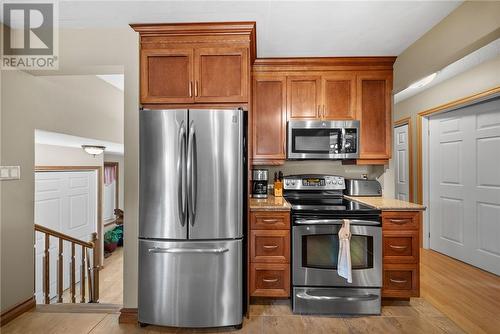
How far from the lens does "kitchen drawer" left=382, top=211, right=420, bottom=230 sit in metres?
2.29

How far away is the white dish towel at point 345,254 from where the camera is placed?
7.00 feet

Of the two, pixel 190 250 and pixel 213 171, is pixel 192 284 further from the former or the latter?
pixel 213 171

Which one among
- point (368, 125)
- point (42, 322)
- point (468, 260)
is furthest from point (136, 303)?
point (468, 260)

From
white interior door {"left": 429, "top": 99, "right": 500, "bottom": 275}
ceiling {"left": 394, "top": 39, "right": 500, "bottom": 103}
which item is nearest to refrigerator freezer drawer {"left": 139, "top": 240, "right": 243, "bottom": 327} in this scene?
ceiling {"left": 394, "top": 39, "right": 500, "bottom": 103}

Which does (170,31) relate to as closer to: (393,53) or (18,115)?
(18,115)

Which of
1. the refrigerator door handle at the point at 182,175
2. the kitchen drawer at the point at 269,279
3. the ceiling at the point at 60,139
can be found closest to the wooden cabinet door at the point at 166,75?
the refrigerator door handle at the point at 182,175

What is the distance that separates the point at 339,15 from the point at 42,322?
133 inches

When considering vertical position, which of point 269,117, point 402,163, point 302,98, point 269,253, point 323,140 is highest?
point 302,98

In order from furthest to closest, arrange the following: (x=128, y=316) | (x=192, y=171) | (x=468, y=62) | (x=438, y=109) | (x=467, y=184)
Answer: (x=438, y=109) < (x=467, y=184) < (x=468, y=62) < (x=128, y=316) < (x=192, y=171)

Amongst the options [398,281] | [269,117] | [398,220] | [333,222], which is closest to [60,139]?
[269,117]

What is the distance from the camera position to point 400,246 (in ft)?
7.54

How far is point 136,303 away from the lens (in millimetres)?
2154

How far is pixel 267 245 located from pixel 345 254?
65 centimetres
